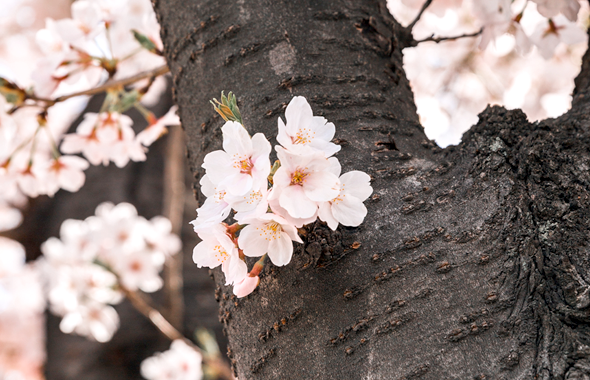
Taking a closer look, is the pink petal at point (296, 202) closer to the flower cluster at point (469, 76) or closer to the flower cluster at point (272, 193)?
the flower cluster at point (272, 193)

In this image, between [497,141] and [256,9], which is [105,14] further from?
[497,141]

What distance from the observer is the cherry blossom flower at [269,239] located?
0.49 meters

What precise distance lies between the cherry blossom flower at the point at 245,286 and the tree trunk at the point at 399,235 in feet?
0.13

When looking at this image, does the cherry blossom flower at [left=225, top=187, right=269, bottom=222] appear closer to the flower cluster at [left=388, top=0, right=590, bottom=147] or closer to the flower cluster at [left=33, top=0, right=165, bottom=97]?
the flower cluster at [left=33, top=0, right=165, bottom=97]

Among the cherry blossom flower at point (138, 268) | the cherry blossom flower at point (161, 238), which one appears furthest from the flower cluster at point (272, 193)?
the cherry blossom flower at point (161, 238)

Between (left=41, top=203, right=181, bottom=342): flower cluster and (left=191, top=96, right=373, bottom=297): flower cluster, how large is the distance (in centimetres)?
158

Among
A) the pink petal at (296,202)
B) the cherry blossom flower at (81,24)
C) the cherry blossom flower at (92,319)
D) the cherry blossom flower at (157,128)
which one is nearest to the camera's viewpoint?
the pink petal at (296,202)

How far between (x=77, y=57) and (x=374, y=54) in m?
0.71

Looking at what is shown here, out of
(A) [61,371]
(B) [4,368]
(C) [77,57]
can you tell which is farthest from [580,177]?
(B) [4,368]

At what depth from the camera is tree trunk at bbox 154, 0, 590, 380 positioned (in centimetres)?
53

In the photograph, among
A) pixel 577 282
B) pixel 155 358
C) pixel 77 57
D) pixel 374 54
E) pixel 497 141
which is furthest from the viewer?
pixel 155 358

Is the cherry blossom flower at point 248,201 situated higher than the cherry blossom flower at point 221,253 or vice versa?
the cherry blossom flower at point 248,201

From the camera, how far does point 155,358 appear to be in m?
2.37

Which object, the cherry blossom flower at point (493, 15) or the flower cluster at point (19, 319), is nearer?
the cherry blossom flower at point (493, 15)
